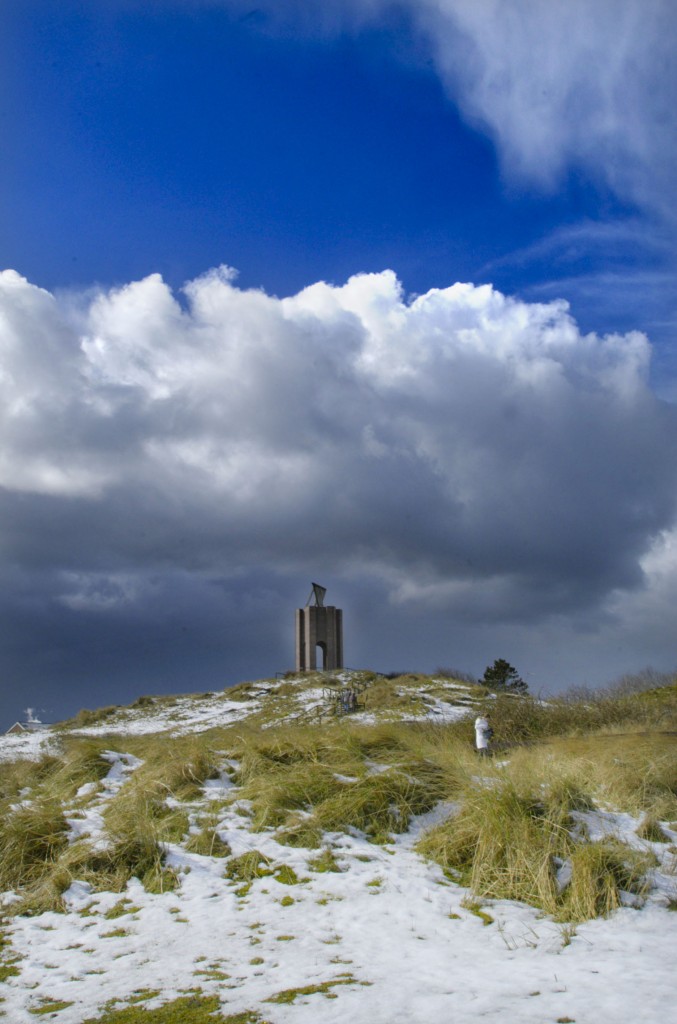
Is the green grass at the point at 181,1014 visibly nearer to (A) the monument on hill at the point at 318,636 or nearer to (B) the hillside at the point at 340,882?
(B) the hillside at the point at 340,882

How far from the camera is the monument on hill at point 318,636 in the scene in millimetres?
41031

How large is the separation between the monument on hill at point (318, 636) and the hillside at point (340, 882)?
29.8m


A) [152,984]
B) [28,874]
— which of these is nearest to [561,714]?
[28,874]

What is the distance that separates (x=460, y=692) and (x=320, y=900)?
21320mm

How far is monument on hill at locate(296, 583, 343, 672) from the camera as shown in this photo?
135 ft

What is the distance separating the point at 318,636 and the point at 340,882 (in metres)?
35.3

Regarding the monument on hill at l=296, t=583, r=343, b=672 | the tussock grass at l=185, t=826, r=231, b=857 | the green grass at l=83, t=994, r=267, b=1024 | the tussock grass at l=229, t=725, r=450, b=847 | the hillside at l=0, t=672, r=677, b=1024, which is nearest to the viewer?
the green grass at l=83, t=994, r=267, b=1024

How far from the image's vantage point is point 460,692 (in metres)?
26.8

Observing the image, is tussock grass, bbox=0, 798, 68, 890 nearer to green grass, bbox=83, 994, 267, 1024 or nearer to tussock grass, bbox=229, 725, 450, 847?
tussock grass, bbox=229, 725, 450, 847

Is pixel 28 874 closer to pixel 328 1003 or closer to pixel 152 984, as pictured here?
pixel 152 984

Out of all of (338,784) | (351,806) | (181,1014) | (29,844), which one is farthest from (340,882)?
(29,844)

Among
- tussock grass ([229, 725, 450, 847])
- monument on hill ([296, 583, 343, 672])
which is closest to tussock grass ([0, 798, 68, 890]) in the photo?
tussock grass ([229, 725, 450, 847])

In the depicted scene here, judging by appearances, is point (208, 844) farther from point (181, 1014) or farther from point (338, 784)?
point (181, 1014)

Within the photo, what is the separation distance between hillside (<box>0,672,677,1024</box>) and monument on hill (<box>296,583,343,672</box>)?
29.8 meters
